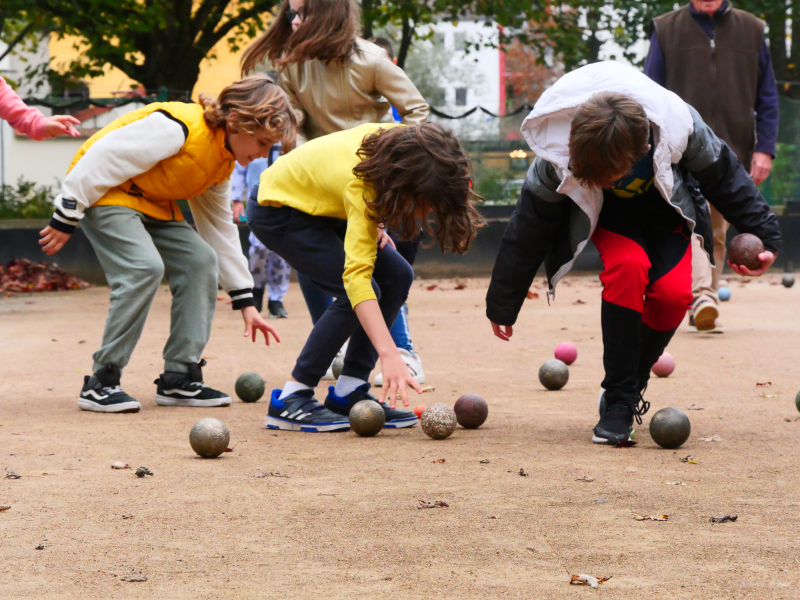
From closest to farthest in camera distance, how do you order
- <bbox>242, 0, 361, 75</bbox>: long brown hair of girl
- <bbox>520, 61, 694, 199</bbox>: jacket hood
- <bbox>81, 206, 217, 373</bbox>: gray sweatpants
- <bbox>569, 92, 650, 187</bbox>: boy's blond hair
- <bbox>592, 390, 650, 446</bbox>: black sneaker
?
1. <bbox>569, 92, 650, 187</bbox>: boy's blond hair
2. <bbox>520, 61, 694, 199</bbox>: jacket hood
3. <bbox>592, 390, 650, 446</bbox>: black sneaker
4. <bbox>81, 206, 217, 373</bbox>: gray sweatpants
5. <bbox>242, 0, 361, 75</bbox>: long brown hair of girl

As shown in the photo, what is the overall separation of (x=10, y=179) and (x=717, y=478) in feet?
44.7

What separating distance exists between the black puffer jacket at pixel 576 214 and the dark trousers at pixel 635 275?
14cm

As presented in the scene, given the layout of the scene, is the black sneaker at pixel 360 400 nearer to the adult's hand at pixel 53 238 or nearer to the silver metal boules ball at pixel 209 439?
the silver metal boules ball at pixel 209 439

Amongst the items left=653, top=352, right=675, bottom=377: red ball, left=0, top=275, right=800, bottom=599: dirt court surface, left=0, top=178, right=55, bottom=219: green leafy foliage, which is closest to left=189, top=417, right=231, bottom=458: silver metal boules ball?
left=0, top=275, right=800, bottom=599: dirt court surface

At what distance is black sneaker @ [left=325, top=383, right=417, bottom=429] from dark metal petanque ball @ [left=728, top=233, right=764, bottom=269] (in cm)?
157

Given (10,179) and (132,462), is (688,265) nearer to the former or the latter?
(132,462)

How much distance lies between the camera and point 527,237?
4.31 m

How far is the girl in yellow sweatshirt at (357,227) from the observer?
3.96 meters

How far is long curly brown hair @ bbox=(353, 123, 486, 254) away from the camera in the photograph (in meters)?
3.95

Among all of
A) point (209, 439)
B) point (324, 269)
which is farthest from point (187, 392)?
point (209, 439)

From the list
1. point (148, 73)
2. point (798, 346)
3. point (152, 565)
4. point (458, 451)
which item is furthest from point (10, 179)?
point (152, 565)

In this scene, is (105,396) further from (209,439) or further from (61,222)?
(209,439)

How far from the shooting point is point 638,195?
428 centimetres

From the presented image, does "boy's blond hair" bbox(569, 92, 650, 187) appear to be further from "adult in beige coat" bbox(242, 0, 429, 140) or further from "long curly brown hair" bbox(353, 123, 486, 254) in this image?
"adult in beige coat" bbox(242, 0, 429, 140)
